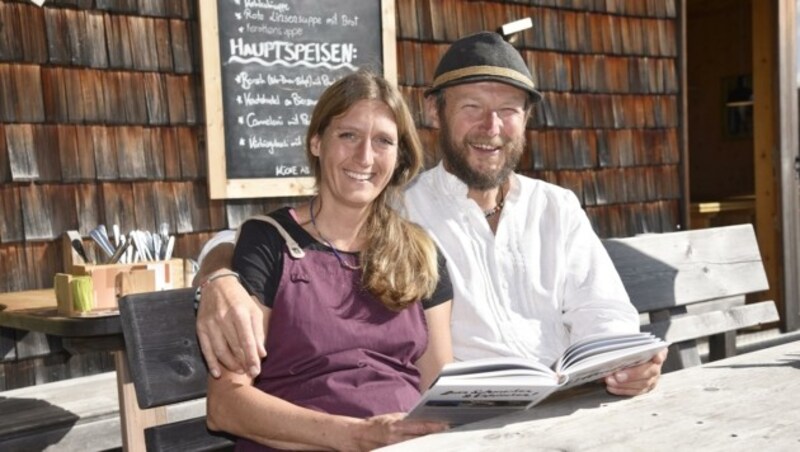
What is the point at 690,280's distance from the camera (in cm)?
343

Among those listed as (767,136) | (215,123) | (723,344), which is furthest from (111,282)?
(767,136)

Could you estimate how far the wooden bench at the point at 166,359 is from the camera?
2.05m

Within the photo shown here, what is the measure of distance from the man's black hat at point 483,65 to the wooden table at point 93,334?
1208mm

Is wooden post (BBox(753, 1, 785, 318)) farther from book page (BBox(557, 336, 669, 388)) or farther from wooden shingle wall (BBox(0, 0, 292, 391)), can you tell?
book page (BBox(557, 336, 669, 388))

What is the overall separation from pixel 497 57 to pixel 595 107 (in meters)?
3.76

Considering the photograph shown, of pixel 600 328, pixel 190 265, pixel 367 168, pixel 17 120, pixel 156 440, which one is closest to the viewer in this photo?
pixel 156 440

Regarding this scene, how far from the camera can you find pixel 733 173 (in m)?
12.1

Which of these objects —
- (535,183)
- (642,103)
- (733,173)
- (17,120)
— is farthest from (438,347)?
(733,173)

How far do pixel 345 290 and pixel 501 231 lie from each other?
1.86ft

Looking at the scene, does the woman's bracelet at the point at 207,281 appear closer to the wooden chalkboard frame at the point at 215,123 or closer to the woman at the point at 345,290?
the woman at the point at 345,290

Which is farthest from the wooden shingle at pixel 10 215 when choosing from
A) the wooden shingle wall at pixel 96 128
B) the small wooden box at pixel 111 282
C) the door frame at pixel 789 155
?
the door frame at pixel 789 155

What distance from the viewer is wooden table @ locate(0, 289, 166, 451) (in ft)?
8.39

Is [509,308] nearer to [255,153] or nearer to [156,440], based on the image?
[156,440]

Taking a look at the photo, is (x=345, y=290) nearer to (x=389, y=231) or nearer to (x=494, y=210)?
(x=389, y=231)
